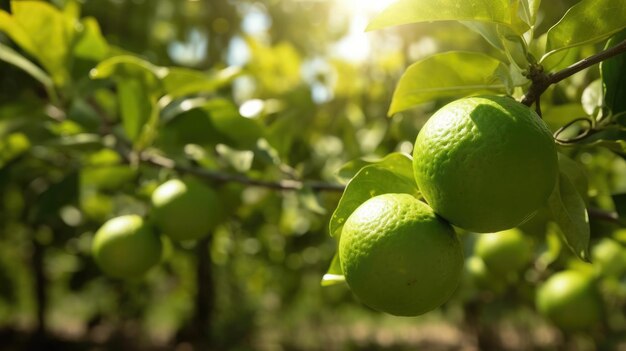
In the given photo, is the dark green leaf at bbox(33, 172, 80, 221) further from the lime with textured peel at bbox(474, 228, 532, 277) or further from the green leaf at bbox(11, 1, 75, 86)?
the lime with textured peel at bbox(474, 228, 532, 277)

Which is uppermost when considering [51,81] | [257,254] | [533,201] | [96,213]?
[533,201]

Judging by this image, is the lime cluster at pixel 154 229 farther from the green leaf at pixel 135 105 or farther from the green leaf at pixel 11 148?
the green leaf at pixel 11 148

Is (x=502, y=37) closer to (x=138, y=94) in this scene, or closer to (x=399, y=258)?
(x=399, y=258)

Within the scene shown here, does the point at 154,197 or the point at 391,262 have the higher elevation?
the point at 391,262

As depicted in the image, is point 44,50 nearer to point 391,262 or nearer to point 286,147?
point 286,147

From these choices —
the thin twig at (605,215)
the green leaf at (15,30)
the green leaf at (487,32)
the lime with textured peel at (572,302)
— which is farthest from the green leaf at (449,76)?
the green leaf at (15,30)

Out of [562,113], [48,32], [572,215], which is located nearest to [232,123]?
[48,32]

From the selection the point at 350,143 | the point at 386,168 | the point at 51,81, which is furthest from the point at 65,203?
the point at 386,168

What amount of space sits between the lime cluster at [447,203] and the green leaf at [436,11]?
12cm

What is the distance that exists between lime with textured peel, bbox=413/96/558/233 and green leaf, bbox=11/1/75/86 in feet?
3.79

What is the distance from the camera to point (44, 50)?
1.48 m

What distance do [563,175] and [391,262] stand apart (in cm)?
34

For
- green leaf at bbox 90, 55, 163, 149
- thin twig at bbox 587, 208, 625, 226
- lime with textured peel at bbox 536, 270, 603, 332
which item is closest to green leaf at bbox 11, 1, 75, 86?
green leaf at bbox 90, 55, 163, 149

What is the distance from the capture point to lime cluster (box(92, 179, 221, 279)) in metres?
1.32
